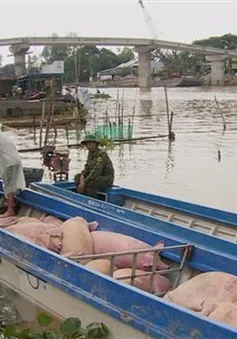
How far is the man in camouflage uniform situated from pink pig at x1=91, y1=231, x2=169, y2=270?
253cm

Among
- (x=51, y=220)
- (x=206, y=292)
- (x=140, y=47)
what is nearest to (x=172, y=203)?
(x=51, y=220)

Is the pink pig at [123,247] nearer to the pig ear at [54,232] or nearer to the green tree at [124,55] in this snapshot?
the pig ear at [54,232]

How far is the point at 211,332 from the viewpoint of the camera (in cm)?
453

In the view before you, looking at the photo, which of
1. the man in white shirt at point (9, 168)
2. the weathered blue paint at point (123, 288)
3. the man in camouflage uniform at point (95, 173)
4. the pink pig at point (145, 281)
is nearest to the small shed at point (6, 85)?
the man in camouflage uniform at point (95, 173)

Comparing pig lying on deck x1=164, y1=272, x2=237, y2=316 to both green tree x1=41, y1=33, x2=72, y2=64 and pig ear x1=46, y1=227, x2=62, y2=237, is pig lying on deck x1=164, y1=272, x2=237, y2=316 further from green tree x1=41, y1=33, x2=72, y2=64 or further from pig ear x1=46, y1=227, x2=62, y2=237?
green tree x1=41, y1=33, x2=72, y2=64

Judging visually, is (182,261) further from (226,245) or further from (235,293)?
(235,293)

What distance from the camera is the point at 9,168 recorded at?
853cm

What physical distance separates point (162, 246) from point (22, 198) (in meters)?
3.16

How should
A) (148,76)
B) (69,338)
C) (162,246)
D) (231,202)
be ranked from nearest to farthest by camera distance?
(69,338) < (162,246) < (231,202) < (148,76)

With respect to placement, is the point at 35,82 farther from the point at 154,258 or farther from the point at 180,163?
the point at 154,258

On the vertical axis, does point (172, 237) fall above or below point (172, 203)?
above

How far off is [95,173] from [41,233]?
8.67 feet

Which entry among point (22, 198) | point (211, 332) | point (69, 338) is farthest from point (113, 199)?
point (211, 332)

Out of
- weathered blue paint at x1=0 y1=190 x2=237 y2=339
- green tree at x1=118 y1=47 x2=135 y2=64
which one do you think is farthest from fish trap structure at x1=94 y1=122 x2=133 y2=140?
green tree at x1=118 y1=47 x2=135 y2=64
